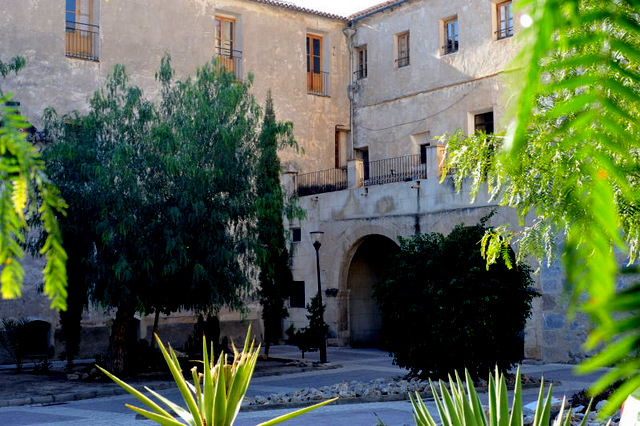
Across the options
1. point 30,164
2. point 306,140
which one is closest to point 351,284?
point 306,140

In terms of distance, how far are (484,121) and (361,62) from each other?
618 cm

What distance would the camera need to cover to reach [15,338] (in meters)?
19.7

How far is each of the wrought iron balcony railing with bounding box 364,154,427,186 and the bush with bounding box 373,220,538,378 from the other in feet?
31.3

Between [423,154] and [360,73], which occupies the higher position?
[360,73]

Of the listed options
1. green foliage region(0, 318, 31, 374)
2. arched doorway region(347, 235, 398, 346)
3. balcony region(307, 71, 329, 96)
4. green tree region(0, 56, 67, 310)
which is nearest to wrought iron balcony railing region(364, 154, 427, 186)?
arched doorway region(347, 235, 398, 346)

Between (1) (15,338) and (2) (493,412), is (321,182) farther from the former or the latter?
(2) (493,412)

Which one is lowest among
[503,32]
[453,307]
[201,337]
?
[201,337]

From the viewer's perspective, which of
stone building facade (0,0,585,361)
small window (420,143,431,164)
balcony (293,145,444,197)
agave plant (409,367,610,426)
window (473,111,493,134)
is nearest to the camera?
agave plant (409,367,610,426)

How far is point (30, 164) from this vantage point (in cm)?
68

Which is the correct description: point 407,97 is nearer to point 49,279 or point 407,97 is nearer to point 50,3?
point 50,3

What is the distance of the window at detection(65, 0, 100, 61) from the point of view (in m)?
23.4

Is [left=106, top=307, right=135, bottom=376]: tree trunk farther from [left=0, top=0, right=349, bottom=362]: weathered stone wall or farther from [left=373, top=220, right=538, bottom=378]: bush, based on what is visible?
[left=373, top=220, right=538, bottom=378]: bush

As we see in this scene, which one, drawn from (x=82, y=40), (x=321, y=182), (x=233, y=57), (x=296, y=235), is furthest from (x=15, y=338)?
(x=233, y=57)

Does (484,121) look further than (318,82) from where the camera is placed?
No
